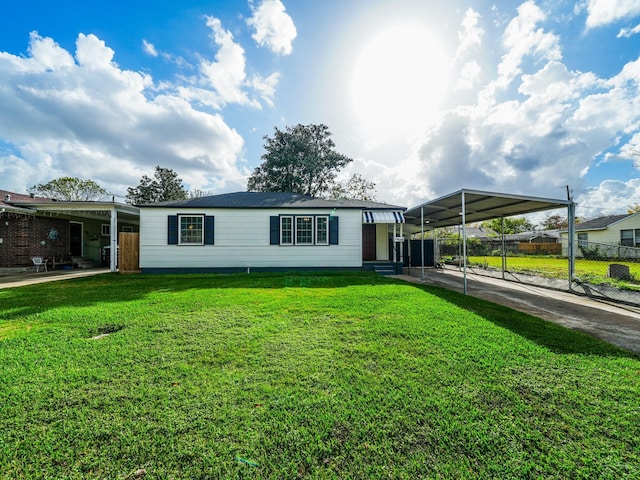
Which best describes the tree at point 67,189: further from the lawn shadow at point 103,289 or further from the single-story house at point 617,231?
the single-story house at point 617,231

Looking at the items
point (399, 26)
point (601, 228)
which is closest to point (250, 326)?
point (399, 26)

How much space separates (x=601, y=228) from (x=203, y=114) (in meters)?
35.4

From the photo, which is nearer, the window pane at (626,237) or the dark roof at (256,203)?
the dark roof at (256,203)

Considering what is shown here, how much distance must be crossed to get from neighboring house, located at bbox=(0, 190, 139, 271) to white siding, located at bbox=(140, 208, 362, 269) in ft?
8.31

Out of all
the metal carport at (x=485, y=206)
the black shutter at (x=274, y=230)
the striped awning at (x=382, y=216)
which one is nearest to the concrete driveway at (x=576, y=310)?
the metal carport at (x=485, y=206)

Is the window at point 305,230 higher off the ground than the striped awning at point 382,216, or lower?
lower

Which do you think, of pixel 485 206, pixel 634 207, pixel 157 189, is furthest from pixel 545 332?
pixel 634 207

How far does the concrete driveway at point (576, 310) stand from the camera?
14.7 ft

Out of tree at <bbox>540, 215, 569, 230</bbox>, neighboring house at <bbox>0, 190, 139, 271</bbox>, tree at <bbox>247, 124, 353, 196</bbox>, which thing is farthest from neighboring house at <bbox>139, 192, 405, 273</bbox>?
tree at <bbox>540, 215, 569, 230</bbox>

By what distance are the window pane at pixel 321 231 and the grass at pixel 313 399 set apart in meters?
7.59

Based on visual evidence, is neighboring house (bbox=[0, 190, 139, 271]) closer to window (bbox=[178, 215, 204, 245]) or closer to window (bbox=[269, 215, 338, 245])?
window (bbox=[178, 215, 204, 245])

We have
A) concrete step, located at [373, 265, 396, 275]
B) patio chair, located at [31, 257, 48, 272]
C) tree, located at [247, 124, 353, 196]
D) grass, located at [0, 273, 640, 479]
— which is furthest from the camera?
tree, located at [247, 124, 353, 196]

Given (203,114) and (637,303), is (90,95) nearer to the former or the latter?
(203,114)

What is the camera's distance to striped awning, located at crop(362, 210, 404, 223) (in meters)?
12.2
